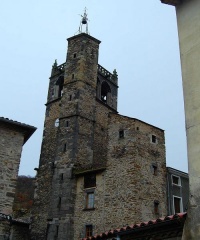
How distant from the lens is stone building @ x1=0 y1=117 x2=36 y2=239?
14.0 metres

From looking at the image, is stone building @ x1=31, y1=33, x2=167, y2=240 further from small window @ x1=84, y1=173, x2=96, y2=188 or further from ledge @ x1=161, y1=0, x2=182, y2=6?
ledge @ x1=161, y1=0, x2=182, y2=6

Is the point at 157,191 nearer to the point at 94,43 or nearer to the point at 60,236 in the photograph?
the point at 60,236

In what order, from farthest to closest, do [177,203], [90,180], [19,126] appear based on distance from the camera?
1. [90,180]
2. [177,203]
3. [19,126]

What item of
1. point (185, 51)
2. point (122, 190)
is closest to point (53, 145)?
point (122, 190)

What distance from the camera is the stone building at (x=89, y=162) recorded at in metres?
22.7

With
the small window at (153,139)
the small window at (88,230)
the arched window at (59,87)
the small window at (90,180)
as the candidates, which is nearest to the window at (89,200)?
the small window at (90,180)

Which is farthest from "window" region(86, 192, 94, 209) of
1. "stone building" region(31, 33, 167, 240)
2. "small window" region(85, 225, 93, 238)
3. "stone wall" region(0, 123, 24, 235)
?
"stone wall" region(0, 123, 24, 235)

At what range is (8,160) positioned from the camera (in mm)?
14828

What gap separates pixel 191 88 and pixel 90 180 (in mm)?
18762

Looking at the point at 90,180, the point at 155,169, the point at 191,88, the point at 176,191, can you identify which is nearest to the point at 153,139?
the point at 155,169

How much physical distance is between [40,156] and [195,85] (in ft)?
80.7

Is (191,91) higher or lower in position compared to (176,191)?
lower

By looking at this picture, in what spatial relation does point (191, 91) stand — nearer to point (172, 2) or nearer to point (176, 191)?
point (172, 2)

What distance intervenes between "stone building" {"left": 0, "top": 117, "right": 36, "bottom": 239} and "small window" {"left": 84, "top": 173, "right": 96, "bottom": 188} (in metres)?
9.35
